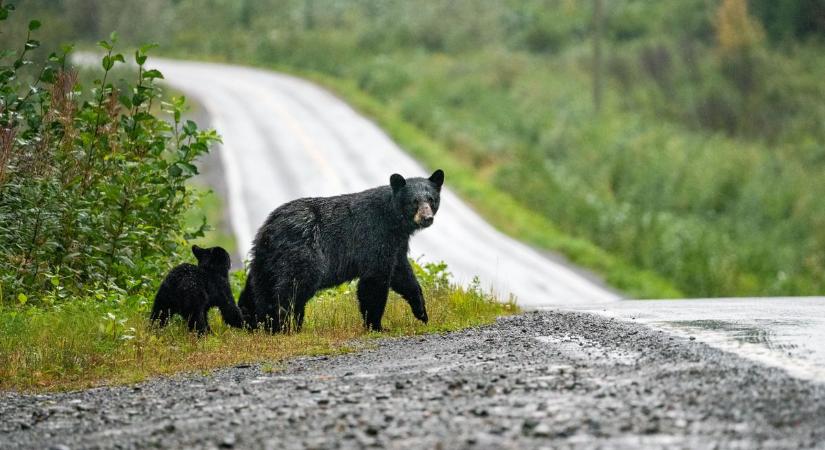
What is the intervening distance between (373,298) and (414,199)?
3.74 ft

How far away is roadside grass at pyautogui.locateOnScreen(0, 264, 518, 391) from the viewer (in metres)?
9.54

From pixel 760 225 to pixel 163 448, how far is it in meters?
26.0

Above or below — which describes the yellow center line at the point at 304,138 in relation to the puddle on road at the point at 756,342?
above

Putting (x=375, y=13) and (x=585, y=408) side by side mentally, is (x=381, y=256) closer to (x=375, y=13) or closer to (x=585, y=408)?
(x=585, y=408)

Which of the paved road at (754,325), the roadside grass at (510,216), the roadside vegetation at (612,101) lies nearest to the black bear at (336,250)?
the paved road at (754,325)

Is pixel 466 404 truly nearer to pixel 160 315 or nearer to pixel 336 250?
pixel 336 250

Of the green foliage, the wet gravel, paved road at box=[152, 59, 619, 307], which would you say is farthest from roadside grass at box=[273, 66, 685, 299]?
the wet gravel

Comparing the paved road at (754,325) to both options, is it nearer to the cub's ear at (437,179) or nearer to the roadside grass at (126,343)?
the roadside grass at (126,343)

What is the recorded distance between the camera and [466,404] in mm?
6547

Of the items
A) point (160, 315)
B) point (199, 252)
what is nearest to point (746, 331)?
point (199, 252)

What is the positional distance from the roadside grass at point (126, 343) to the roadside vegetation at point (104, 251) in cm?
2

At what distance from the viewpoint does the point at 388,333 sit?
1141 cm

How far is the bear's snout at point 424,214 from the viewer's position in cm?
1117

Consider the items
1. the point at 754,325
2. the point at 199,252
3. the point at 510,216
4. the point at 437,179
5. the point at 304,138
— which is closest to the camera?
the point at 754,325
